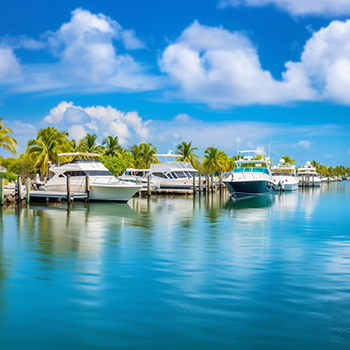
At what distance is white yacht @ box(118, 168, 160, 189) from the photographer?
41.7 meters

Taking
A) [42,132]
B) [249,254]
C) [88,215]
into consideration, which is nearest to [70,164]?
[88,215]

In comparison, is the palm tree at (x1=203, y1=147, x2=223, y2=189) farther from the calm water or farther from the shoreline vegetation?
the calm water

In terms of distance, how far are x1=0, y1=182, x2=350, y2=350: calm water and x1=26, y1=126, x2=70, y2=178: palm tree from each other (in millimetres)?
29221

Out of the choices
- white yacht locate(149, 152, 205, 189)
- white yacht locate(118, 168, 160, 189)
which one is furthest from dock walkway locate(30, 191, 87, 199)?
white yacht locate(149, 152, 205, 189)

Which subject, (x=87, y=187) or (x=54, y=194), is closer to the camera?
(x=54, y=194)

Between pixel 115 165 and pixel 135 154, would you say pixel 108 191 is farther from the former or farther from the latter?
pixel 135 154

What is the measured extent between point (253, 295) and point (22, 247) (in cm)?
883

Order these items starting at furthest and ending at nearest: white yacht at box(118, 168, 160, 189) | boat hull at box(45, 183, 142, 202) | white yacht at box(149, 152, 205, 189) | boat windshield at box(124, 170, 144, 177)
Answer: boat windshield at box(124, 170, 144, 177) → white yacht at box(149, 152, 205, 189) → white yacht at box(118, 168, 160, 189) → boat hull at box(45, 183, 142, 202)

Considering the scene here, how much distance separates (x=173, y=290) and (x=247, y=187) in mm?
31717

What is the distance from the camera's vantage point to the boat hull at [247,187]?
38344 mm

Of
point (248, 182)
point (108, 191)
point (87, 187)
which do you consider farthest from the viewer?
point (248, 182)

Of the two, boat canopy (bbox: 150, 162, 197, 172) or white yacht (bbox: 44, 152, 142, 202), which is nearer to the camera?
white yacht (bbox: 44, 152, 142, 202)

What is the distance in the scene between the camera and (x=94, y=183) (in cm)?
2998

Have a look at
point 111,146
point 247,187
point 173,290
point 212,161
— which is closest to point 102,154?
point 111,146
